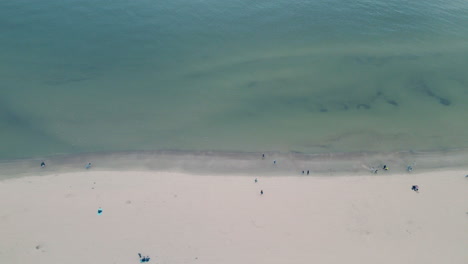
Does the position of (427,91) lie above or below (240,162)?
above

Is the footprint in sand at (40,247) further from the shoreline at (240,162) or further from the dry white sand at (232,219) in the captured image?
the shoreline at (240,162)

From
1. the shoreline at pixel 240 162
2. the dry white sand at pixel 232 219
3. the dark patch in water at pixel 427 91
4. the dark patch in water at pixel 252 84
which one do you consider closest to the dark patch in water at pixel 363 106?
the shoreline at pixel 240 162

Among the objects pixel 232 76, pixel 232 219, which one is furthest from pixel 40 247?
pixel 232 76

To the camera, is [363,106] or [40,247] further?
[363,106]

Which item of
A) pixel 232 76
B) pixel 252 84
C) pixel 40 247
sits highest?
pixel 232 76

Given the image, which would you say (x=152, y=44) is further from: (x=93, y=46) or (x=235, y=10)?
(x=235, y=10)

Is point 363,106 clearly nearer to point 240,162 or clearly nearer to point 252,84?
point 252,84

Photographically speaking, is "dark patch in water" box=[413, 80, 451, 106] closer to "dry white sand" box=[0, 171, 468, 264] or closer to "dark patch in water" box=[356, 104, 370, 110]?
"dark patch in water" box=[356, 104, 370, 110]
